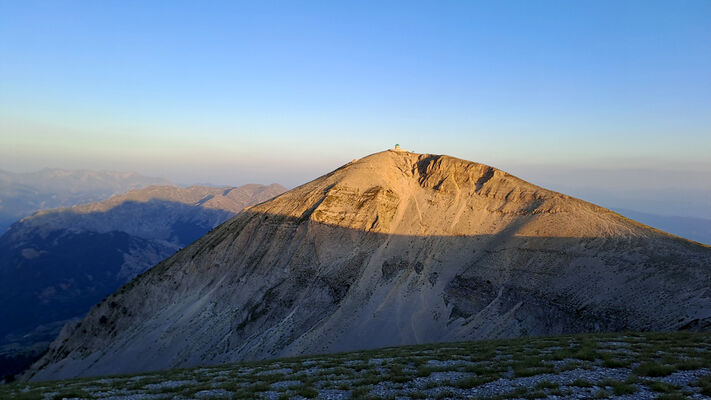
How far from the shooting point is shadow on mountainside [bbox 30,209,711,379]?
39875 mm

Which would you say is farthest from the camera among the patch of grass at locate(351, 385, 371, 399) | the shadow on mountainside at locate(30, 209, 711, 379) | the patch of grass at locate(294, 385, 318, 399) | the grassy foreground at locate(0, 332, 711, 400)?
the shadow on mountainside at locate(30, 209, 711, 379)

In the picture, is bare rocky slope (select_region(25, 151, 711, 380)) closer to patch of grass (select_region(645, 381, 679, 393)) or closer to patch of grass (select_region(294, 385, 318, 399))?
patch of grass (select_region(645, 381, 679, 393))

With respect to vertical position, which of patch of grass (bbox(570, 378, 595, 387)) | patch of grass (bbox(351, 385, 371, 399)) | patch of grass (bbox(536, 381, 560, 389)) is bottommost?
patch of grass (bbox(351, 385, 371, 399))

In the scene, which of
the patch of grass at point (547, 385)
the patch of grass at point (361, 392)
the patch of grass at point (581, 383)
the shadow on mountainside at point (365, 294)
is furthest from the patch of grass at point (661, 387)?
the shadow on mountainside at point (365, 294)

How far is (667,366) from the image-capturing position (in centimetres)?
1464

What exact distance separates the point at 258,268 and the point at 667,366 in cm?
5761

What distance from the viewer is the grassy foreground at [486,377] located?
13.2 m

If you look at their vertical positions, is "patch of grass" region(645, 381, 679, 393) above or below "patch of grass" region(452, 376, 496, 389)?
above

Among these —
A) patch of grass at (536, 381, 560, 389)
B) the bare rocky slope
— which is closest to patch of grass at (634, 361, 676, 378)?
patch of grass at (536, 381, 560, 389)

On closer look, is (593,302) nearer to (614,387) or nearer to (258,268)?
(614,387)

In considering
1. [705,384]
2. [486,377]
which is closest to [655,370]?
[705,384]

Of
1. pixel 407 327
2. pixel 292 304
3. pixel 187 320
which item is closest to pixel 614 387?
pixel 407 327

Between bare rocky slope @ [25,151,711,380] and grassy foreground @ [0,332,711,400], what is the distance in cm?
2097

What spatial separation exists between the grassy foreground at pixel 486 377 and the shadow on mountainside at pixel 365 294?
20.6 m
